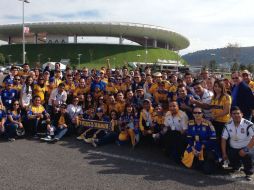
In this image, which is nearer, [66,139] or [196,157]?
[196,157]

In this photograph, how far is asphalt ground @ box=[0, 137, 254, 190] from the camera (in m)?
4.79

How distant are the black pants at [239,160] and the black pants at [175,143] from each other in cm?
97

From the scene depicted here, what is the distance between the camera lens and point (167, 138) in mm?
6371

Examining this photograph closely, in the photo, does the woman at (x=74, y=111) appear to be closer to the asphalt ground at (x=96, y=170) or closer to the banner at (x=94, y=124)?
the banner at (x=94, y=124)

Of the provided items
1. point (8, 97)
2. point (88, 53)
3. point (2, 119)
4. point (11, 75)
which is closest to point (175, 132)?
point (2, 119)

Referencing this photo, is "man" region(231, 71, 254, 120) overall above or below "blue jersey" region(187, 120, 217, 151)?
above

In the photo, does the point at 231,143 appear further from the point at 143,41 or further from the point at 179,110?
the point at 143,41

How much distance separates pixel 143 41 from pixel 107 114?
287 feet

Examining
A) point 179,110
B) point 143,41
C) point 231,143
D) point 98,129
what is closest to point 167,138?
point 179,110

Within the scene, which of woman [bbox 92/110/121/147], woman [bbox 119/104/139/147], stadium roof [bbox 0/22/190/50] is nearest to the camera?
woman [bbox 119/104/139/147]

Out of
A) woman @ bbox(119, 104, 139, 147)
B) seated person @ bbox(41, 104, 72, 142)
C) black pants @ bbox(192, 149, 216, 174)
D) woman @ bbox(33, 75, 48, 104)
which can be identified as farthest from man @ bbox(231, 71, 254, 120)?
woman @ bbox(33, 75, 48, 104)

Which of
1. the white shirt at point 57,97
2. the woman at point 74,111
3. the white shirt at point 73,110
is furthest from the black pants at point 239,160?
the white shirt at point 57,97

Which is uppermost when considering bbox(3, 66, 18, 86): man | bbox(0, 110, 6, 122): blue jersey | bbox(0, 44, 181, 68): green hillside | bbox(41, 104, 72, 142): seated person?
bbox(0, 44, 181, 68): green hillside

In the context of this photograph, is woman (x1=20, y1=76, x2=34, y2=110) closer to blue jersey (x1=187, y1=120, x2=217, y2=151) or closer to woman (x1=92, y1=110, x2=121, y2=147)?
woman (x1=92, y1=110, x2=121, y2=147)
